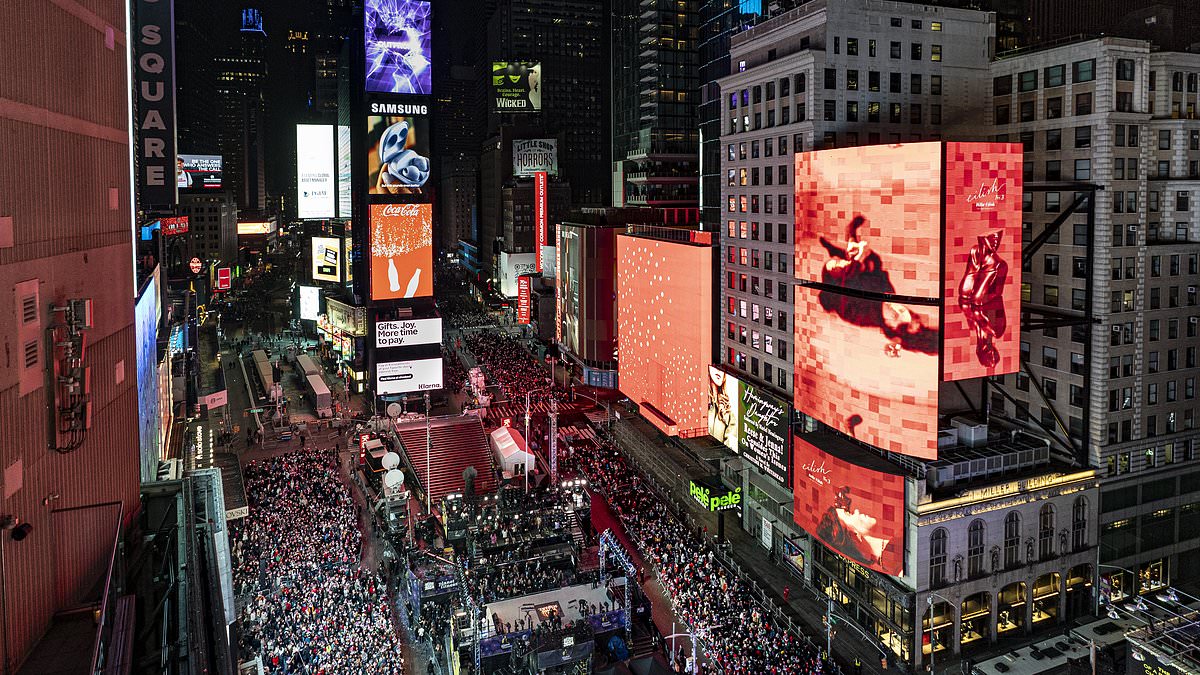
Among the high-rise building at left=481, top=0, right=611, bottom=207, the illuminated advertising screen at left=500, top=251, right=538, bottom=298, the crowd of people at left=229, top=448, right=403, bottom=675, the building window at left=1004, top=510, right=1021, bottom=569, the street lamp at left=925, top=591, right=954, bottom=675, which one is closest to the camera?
the crowd of people at left=229, top=448, right=403, bottom=675

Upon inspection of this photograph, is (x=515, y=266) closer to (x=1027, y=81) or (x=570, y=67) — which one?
(x=570, y=67)

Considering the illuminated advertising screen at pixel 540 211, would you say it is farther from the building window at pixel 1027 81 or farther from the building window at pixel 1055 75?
the building window at pixel 1055 75

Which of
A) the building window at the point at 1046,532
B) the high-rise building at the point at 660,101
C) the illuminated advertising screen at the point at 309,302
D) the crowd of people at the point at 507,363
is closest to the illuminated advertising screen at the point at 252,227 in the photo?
the illuminated advertising screen at the point at 309,302

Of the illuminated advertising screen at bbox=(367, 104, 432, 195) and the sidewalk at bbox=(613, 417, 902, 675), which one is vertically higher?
the illuminated advertising screen at bbox=(367, 104, 432, 195)

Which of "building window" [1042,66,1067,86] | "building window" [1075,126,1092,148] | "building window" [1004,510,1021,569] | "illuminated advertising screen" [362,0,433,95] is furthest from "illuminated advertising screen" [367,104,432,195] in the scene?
"building window" [1004,510,1021,569]

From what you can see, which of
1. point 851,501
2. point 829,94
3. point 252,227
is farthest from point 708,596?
point 252,227

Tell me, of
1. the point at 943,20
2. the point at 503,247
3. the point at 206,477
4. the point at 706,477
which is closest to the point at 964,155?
the point at 943,20

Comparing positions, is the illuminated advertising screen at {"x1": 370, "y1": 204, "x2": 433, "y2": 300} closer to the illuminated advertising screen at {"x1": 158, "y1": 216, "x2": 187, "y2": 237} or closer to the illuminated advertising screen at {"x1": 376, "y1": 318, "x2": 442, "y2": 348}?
the illuminated advertising screen at {"x1": 376, "y1": 318, "x2": 442, "y2": 348}
